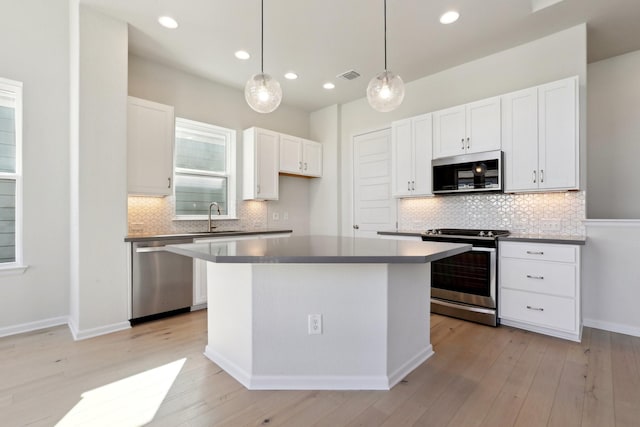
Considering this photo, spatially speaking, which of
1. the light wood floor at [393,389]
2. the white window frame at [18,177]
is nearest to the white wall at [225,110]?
the white window frame at [18,177]

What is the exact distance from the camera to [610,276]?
9.90 ft

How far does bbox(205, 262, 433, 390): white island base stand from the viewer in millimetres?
1996

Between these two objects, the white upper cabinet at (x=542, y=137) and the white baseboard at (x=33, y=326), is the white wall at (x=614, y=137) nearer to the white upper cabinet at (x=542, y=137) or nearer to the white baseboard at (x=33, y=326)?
the white upper cabinet at (x=542, y=137)

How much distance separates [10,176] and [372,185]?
4201 mm

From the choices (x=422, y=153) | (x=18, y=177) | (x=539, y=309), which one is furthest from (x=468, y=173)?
(x=18, y=177)

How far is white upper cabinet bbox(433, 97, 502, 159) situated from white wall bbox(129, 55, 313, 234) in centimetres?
248

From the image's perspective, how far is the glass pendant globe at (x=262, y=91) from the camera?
2355 mm

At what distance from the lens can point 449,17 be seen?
299 centimetres

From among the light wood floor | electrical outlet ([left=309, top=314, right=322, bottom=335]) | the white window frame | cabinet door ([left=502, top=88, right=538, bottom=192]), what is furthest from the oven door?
the white window frame

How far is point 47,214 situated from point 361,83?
4.01 meters

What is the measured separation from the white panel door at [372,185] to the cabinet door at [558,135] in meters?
1.93

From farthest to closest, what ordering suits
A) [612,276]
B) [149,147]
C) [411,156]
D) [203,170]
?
[203,170] < [411,156] < [149,147] < [612,276]

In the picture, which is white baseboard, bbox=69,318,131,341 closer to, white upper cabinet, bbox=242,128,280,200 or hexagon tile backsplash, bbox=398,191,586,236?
white upper cabinet, bbox=242,128,280,200

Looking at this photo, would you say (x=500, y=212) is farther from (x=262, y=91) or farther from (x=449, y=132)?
(x=262, y=91)
